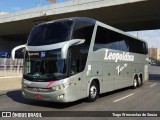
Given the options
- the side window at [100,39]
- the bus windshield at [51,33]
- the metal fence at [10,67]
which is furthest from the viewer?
the metal fence at [10,67]

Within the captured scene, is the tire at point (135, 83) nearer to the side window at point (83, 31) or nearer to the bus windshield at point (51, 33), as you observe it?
the side window at point (83, 31)

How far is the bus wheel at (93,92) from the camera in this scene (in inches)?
462

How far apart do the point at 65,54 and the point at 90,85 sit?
8.02ft

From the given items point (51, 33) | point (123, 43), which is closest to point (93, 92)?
point (51, 33)

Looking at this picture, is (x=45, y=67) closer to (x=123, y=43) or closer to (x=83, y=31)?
(x=83, y=31)

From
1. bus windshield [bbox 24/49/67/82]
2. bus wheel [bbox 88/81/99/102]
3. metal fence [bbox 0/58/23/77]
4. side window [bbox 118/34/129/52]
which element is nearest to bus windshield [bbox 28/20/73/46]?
bus windshield [bbox 24/49/67/82]

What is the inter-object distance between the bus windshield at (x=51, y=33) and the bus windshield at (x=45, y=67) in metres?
0.48

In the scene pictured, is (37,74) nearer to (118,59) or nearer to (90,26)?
(90,26)

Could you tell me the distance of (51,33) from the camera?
35.6 feet

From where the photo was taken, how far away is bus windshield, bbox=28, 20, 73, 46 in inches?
414

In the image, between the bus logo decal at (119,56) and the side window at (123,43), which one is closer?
the bus logo decal at (119,56)

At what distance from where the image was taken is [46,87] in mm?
10109

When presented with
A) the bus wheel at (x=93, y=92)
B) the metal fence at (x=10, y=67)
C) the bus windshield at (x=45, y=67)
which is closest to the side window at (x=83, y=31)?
the bus windshield at (x=45, y=67)

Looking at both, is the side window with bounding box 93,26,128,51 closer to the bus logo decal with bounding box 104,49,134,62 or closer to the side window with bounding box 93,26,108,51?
the side window with bounding box 93,26,108,51
